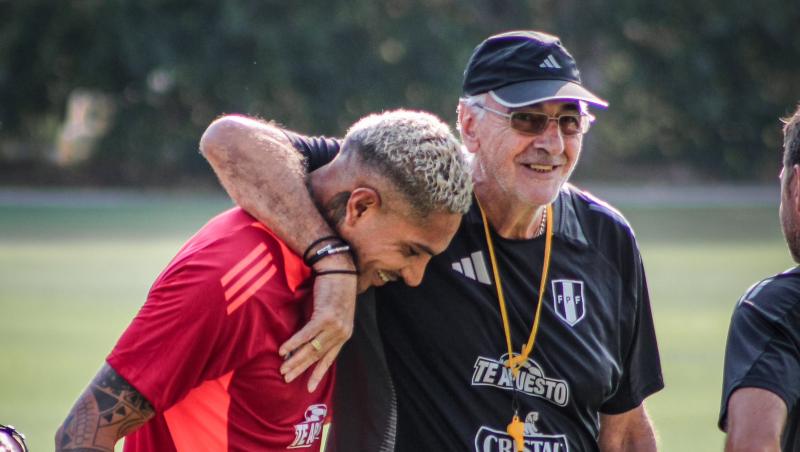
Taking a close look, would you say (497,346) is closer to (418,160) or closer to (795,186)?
(418,160)

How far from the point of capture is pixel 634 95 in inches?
1583

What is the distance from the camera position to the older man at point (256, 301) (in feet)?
10.5

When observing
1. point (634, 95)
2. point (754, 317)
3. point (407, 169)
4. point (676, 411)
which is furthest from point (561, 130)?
point (634, 95)

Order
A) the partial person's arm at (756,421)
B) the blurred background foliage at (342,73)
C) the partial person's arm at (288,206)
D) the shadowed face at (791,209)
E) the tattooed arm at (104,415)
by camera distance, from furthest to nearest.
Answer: the blurred background foliage at (342,73) < the partial person's arm at (288,206) < the shadowed face at (791,209) < the tattooed arm at (104,415) < the partial person's arm at (756,421)

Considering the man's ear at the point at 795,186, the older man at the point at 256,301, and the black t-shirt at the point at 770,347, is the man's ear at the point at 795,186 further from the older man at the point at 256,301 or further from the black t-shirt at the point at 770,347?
the older man at the point at 256,301

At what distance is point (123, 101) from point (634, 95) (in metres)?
16.8

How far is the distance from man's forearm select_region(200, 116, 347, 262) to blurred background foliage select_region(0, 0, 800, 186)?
3388cm

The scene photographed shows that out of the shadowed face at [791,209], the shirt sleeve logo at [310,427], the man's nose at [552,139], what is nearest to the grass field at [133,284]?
the man's nose at [552,139]

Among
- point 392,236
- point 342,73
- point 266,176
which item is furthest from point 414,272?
point 342,73

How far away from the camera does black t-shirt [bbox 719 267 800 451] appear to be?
10.2 ft

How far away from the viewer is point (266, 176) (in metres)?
3.65

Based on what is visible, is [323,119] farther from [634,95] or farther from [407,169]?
[407,169]

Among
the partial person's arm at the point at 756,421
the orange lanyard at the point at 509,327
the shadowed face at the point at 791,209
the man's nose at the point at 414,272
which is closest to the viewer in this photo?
the partial person's arm at the point at 756,421

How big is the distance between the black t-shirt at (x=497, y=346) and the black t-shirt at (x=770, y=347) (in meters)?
0.77
